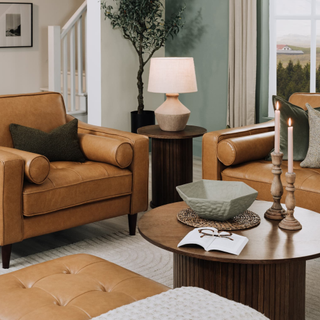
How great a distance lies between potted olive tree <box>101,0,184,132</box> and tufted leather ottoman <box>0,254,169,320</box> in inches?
144

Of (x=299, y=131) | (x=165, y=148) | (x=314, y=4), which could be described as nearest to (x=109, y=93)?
(x=165, y=148)

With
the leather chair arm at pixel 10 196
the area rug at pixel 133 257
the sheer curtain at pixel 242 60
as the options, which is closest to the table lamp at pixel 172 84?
the area rug at pixel 133 257

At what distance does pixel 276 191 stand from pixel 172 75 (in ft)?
5.64

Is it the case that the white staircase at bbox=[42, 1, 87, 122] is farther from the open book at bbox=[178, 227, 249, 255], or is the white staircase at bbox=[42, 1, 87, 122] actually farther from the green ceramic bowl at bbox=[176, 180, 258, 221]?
the open book at bbox=[178, 227, 249, 255]

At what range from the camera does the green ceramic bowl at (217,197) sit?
2.08 meters

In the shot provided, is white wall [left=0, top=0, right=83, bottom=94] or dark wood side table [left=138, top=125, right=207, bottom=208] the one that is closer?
dark wood side table [left=138, top=125, right=207, bottom=208]

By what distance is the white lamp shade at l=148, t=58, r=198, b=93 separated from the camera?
3.65 m

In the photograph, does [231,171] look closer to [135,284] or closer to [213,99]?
[135,284]

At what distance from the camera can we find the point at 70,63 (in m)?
5.94

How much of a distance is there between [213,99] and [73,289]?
4.12 metres

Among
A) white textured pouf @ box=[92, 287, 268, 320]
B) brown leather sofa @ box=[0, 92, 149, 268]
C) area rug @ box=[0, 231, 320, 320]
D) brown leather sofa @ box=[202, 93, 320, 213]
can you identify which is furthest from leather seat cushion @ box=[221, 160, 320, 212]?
white textured pouf @ box=[92, 287, 268, 320]

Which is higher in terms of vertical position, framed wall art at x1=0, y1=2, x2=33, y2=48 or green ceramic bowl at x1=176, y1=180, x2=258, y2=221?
framed wall art at x1=0, y1=2, x2=33, y2=48

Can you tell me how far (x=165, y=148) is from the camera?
3775mm

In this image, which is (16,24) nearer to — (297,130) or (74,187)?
(74,187)
